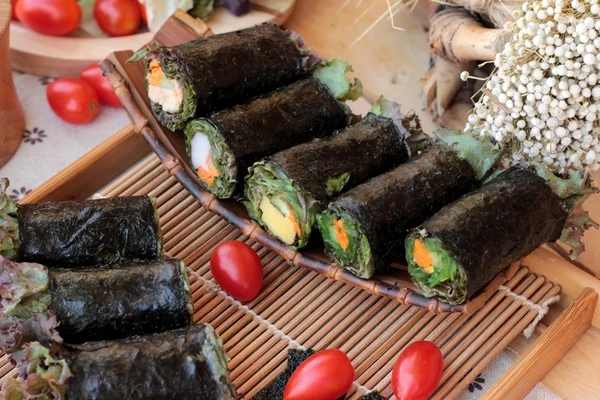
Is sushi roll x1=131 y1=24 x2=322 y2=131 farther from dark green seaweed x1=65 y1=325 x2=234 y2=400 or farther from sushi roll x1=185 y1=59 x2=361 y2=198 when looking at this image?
dark green seaweed x1=65 y1=325 x2=234 y2=400

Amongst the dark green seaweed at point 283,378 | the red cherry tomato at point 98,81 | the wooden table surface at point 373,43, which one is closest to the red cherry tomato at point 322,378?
the dark green seaweed at point 283,378

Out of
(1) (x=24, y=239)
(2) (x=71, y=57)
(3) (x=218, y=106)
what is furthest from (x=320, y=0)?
(1) (x=24, y=239)

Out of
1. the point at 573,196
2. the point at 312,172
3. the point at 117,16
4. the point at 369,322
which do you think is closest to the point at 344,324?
the point at 369,322

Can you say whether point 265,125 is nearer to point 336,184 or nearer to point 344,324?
point 336,184

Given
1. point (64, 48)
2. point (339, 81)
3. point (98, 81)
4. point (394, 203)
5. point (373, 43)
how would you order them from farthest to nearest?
point (373, 43), point (64, 48), point (98, 81), point (339, 81), point (394, 203)

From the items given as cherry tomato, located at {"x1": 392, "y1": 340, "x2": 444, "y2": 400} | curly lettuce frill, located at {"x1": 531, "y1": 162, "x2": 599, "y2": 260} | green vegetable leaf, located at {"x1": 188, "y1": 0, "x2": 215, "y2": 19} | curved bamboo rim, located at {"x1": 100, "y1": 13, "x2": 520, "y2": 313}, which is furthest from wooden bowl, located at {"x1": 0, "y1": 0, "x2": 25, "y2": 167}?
curly lettuce frill, located at {"x1": 531, "y1": 162, "x2": 599, "y2": 260}

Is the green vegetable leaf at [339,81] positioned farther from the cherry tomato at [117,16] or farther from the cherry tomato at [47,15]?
the cherry tomato at [47,15]

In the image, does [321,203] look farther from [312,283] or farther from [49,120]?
[49,120]
